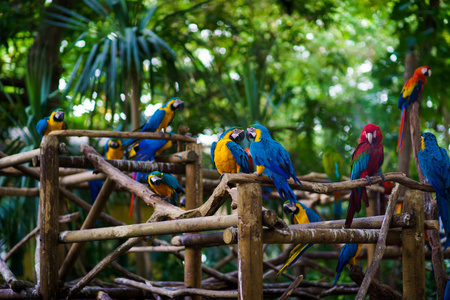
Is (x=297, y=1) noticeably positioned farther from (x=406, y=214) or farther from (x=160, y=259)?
(x=406, y=214)

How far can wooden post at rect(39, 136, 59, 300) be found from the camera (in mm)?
2930

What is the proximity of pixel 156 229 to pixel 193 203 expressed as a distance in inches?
39.8

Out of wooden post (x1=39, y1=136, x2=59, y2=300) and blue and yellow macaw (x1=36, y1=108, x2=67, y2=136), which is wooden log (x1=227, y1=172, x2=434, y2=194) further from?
blue and yellow macaw (x1=36, y1=108, x2=67, y2=136)

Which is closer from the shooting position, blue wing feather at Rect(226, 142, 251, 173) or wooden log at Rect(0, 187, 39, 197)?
blue wing feather at Rect(226, 142, 251, 173)

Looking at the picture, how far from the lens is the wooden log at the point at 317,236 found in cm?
210

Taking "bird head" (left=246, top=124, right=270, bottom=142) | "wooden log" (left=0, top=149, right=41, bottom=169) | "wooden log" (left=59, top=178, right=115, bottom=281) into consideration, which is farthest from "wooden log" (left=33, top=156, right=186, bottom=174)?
"bird head" (left=246, top=124, right=270, bottom=142)

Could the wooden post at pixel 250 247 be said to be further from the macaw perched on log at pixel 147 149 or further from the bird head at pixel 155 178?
the macaw perched on log at pixel 147 149

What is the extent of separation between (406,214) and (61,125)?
2912 millimetres

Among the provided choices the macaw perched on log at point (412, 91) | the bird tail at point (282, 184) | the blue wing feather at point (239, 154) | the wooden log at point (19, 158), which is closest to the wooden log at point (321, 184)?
the bird tail at point (282, 184)

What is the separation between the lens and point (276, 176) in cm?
229

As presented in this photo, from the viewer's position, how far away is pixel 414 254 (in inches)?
103

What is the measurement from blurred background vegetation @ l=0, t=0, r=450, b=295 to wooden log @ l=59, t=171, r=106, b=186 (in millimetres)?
588

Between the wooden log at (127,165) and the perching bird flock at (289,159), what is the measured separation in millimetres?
107

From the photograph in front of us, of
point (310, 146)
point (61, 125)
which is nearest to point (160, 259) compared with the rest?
point (310, 146)
